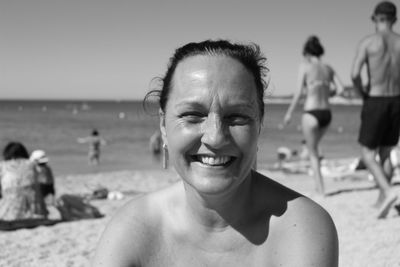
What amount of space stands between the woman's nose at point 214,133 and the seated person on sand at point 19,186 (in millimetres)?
5143

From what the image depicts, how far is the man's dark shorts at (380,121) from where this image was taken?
4.98 meters

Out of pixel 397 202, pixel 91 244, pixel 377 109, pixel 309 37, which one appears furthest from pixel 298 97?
pixel 91 244

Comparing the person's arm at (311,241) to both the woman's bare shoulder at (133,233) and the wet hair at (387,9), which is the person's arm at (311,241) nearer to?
the woman's bare shoulder at (133,233)

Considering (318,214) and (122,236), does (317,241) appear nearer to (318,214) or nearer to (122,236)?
(318,214)

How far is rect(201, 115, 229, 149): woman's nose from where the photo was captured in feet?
5.02

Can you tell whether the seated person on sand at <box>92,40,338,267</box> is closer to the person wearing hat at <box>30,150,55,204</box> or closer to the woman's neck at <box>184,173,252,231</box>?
the woman's neck at <box>184,173,252,231</box>

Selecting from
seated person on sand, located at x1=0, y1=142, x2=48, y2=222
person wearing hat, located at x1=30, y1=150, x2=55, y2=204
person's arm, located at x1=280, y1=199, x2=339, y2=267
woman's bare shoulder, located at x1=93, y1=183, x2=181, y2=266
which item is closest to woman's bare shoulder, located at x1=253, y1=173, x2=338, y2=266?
person's arm, located at x1=280, y1=199, x2=339, y2=267

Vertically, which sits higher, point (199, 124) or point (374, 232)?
point (199, 124)

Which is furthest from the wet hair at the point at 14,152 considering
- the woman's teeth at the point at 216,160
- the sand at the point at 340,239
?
the woman's teeth at the point at 216,160

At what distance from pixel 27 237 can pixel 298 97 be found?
4.02 meters

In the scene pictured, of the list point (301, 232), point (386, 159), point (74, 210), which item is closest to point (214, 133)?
point (301, 232)

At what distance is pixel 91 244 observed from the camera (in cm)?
485

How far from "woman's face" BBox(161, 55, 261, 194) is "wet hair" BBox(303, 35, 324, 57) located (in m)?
4.89

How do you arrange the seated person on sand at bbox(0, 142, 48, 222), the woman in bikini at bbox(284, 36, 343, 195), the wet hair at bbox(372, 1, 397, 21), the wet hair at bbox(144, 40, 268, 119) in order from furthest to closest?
the woman in bikini at bbox(284, 36, 343, 195)
the seated person on sand at bbox(0, 142, 48, 222)
the wet hair at bbox(372, 1, 397, 21)
the wet hair at bbox(144, 40, 268, 119)
